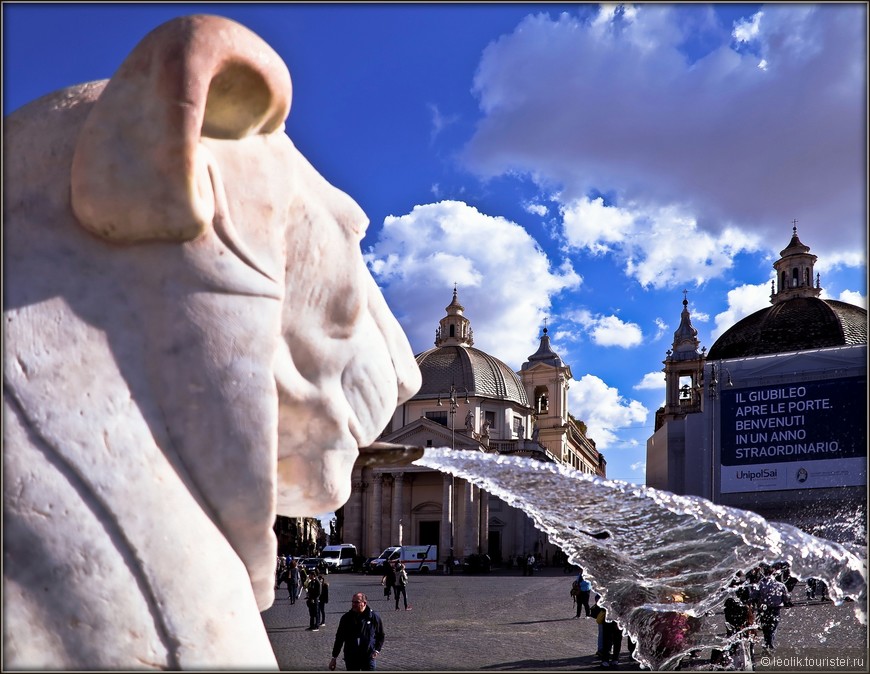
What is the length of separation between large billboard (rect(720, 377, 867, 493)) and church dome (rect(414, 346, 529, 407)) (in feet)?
82.1

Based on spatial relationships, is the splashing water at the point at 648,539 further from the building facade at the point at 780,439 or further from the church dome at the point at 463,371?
the church dome at the point at 463,371

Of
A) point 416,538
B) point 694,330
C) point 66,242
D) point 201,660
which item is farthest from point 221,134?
point 694,330

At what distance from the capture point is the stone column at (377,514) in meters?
57.9

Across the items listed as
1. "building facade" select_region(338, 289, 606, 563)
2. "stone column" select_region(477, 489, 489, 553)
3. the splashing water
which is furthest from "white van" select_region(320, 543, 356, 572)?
the splashing water

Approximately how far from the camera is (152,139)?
1.34m

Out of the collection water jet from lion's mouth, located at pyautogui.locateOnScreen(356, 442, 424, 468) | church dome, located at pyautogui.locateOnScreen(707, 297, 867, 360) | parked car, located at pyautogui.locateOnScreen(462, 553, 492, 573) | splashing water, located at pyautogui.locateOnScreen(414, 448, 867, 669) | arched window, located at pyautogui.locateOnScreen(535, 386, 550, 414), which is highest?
church dome, located at pyautogui.locateOnScreen(707, 297, 867, 360)

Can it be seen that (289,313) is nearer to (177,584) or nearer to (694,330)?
(177,584)

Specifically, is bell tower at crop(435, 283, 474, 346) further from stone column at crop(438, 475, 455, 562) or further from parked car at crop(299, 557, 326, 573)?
parked car at crop(299, 557, 326, 573)

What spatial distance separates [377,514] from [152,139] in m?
58.3

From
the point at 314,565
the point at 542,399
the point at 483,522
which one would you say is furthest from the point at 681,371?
the point at 314,565

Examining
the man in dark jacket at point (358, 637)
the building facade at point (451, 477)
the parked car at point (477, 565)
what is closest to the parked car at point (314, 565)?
the man in dark jacket at point (358, 637)

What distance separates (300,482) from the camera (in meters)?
1.76

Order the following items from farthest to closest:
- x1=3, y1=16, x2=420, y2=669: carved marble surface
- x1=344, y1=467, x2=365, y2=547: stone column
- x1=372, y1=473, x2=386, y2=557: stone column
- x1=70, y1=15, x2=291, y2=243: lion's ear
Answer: x1=344, y1=467, x2=365, y2=547: stone column
x1=372, y1=473, x2=386, y2=557: stone column
x1=70, y1=15, x2=291, y2=243: lion's ear
x1=3, y1=16, x2=420, y2=669: carved marble surface

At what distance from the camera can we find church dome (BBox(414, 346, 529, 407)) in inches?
2493
